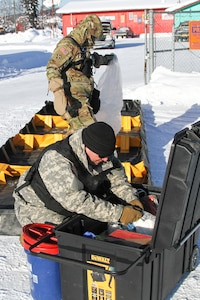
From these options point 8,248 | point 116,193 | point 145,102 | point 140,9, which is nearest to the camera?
point 116,193

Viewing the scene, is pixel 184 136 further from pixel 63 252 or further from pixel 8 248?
pixel 8 248

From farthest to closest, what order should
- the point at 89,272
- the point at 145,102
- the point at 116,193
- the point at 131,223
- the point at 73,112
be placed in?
the point at 145,102 < the point at 73,112 < the point at 116,193 < the point at 131,223 < the point at 89,272

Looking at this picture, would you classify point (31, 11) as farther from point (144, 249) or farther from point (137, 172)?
point (144, 249)

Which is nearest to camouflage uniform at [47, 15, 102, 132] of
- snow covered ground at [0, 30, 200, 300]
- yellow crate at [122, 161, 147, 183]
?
yellow crate at [122, 161, 147, 183]

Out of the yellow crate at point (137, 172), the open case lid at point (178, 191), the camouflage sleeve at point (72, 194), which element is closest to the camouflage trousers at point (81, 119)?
the yellow crate at point (137, 172)

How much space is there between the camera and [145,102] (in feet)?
30.2

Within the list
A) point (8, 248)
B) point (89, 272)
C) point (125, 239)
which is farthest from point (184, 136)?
point (8, 248)

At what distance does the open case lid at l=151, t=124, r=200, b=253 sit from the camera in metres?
2.14

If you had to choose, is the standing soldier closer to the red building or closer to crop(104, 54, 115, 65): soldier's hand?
crop(104, 54, 115, 65): soldier's hand

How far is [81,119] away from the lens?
509 centimetres

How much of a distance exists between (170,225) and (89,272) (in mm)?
563

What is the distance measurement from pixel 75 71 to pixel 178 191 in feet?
11.3

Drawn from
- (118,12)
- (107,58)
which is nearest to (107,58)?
(107,58)

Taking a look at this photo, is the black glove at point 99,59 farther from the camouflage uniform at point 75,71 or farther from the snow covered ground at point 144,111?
the snow covered ground at point 144,111
